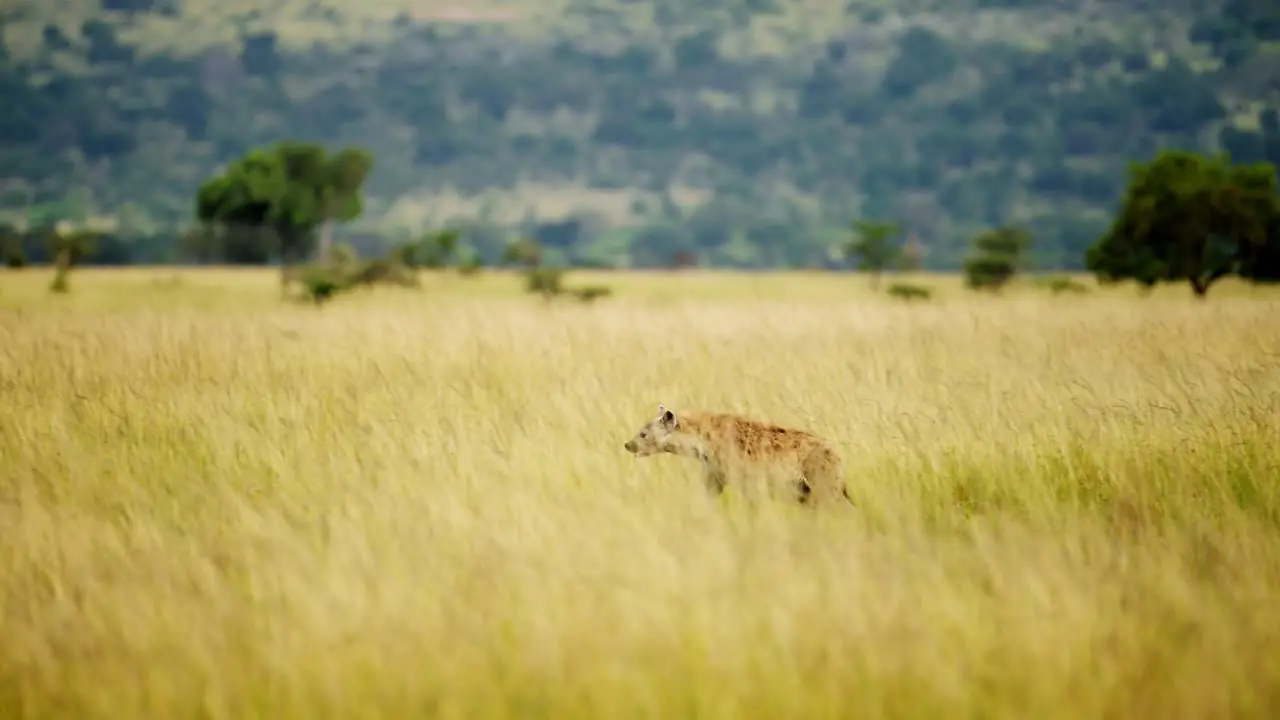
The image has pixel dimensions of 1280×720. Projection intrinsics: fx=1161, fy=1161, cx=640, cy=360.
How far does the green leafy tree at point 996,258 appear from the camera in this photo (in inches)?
2355

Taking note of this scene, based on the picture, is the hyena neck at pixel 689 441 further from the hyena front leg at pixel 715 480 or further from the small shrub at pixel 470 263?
the small shrub at pixel 470 263

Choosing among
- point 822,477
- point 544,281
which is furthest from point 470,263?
point 822,477

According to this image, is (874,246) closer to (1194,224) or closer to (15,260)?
(1194,224)

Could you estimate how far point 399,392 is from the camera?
34.1 ft

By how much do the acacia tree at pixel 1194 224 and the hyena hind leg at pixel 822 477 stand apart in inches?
1353

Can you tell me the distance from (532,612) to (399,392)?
245 inches

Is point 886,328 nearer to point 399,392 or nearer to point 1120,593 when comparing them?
point 399,392

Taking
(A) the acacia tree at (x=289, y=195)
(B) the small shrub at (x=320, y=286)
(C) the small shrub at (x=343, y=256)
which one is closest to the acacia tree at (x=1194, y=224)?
(B) the small shrub at (x=320, y=286)

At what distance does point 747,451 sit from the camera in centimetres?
687

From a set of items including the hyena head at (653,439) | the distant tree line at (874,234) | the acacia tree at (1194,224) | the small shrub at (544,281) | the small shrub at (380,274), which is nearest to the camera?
the hyena head at (653,439)

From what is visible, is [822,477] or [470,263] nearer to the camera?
[822,477]

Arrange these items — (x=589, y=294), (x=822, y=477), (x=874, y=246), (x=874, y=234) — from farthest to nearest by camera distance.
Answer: (x=874, y=246) < (x=874, y=234) < (x=589, y=294) < (x=822, y=477)

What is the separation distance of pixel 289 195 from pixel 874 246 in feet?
135

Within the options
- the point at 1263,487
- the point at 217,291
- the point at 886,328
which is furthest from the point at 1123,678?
the point at 217,291
